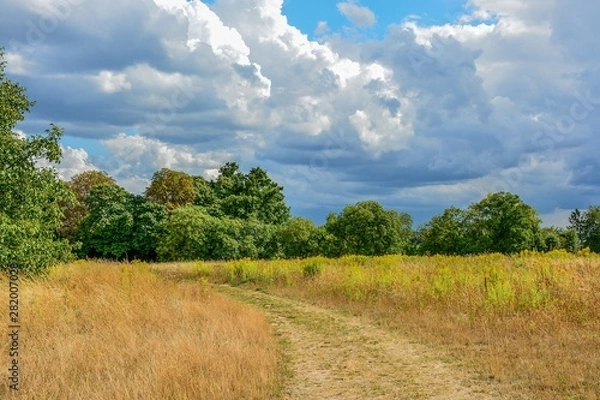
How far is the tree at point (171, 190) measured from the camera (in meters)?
66.0

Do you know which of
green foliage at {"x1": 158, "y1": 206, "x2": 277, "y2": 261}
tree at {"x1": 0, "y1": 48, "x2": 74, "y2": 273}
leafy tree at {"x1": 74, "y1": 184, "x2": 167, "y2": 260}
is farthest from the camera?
leafy tree at {"x1": 74, "y1": 184, "x2": 167, "y2": 260}

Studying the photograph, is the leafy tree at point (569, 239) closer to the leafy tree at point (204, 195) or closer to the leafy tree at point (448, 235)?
the leafy tree at point (448, 235)

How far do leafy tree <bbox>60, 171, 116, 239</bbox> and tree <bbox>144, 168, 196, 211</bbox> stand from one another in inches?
208

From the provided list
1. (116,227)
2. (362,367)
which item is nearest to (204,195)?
(116,227)

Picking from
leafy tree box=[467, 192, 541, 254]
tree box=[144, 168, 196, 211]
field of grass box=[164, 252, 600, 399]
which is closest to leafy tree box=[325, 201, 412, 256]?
leafy tree box=[467, 192, 541, 254]

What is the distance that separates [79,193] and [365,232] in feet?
113

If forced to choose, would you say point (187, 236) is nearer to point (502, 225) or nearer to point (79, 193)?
point (79, 193)

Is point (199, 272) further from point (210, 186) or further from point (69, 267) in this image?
point (210, 186)

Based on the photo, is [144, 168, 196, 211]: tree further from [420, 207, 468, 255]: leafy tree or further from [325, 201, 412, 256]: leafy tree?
[420, 207, 468, 255]: leafy tree

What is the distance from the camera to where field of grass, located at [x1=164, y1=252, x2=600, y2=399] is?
777 centimetres

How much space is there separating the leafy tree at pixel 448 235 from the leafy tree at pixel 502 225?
4.30 feet

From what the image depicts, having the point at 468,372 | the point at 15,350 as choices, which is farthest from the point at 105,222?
the point at 468,372

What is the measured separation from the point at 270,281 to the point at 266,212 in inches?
1749

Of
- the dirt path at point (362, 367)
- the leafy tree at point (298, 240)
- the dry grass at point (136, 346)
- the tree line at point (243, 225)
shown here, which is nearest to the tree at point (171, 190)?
the tree line at point (243, 225)
